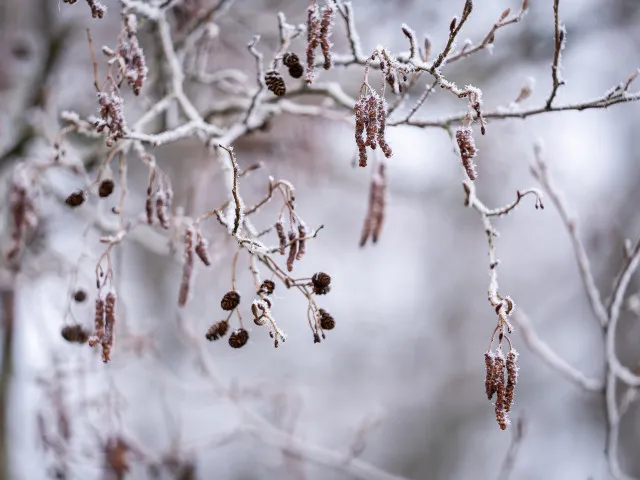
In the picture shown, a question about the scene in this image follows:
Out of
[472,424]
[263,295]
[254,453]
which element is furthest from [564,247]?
[263,295]

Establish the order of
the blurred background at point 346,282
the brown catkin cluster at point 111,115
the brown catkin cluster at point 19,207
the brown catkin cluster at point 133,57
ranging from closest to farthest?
1. the brown catkin cluster at point 111,115
2. the brown catkin cluster at point 133,57
3. the brown catkin cluster at point 19,207
4. the blurred background at point 346,282

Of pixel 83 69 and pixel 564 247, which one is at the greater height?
pixel 564 247

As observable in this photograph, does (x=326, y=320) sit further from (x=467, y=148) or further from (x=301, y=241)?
(x=467, y=148)

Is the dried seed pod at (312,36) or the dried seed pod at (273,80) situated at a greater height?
the dried seed pod at (312,36)

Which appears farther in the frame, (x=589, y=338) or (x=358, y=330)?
(x=358, y=330)

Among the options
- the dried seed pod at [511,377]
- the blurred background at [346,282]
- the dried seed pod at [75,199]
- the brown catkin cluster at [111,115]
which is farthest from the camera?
the blurred background at [346,282]

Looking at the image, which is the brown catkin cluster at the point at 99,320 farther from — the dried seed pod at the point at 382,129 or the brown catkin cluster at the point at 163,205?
the dried seed pod at the point at 382,129

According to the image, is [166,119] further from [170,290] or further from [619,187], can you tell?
[619,187]

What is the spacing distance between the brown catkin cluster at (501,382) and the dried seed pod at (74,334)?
1355 millimetres

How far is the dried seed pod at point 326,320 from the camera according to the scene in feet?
5.35

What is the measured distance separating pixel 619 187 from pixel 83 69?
7268mm

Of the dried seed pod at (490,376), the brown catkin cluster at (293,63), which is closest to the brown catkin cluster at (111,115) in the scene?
the brown catkin cluster at (293,63)

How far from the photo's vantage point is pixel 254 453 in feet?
31.4

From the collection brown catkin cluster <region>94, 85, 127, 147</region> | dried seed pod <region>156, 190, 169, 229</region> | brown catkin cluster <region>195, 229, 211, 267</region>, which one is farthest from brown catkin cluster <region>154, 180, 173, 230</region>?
brown catkin cluster <region>94, 85, 127, 147</region>
